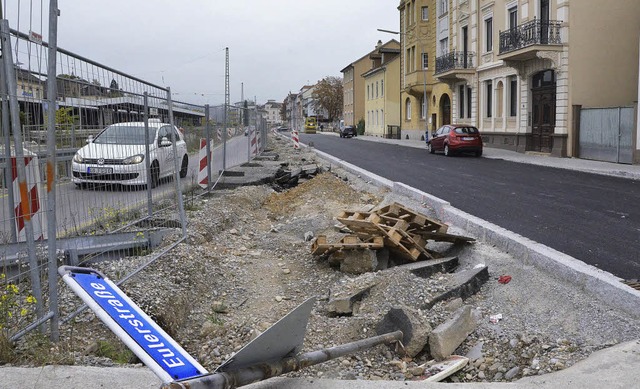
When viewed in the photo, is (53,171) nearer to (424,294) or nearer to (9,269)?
(9,269)

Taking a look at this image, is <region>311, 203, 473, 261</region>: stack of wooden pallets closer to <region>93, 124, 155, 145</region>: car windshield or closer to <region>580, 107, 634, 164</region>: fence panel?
<region>93, 124, 155, 145</region>: car windshield

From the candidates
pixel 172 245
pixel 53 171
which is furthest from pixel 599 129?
pixel 53 171

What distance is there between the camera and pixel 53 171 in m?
4.38

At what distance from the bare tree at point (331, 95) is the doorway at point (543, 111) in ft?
297

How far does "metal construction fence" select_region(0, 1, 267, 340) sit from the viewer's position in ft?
14.4

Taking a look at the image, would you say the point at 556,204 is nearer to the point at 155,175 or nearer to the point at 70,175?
the point at 155,175

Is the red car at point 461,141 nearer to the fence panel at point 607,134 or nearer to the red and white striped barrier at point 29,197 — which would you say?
the fence panel at point 607,134

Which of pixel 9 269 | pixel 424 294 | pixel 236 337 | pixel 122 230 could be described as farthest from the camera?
pixel 122 230

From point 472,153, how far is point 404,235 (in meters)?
24.1

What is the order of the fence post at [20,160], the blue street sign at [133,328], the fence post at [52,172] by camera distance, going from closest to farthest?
the blue street sign at [133,328] < the fence post at [20,160] < the fence post at [52,172]

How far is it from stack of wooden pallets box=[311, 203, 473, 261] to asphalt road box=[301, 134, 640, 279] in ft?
5.10

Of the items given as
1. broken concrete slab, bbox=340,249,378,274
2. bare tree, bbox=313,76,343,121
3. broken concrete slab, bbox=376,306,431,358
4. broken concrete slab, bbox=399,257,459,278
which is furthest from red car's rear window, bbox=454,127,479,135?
bare tree, bbox=313,76,343,121

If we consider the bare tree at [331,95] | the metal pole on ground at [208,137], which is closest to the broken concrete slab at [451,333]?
the metal pole on ground at [208,137]

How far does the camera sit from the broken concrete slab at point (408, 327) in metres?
4.88
